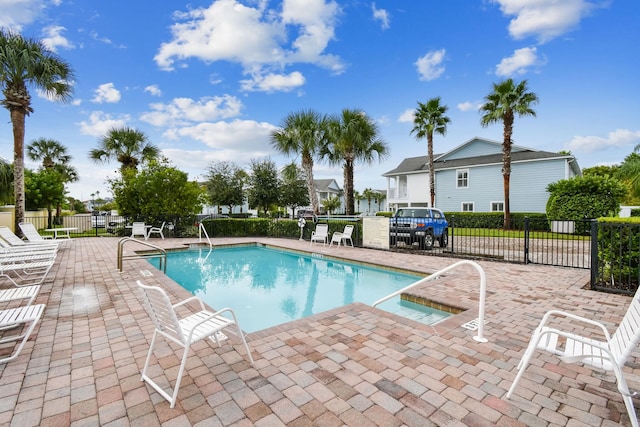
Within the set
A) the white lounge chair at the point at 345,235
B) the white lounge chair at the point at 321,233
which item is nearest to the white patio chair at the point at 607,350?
the white lounge chair at the point at 345,235

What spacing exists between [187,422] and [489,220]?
74.6 feet

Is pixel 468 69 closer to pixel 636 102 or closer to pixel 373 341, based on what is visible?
pixel 636 102

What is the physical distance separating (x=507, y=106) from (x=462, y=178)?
6986 millimetres

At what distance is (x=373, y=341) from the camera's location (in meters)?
3.45

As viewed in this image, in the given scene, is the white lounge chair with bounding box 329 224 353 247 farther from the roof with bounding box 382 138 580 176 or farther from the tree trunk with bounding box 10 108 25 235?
the roof with bounding box 382 138 580 176

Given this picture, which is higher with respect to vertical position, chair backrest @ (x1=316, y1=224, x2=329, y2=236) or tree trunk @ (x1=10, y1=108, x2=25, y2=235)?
tree trunk @ (x1=10, y1=108, x2=25, y2=235)

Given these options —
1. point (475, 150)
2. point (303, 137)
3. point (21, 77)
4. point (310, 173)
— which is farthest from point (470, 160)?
point (21, 77)

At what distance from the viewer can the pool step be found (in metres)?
4.87

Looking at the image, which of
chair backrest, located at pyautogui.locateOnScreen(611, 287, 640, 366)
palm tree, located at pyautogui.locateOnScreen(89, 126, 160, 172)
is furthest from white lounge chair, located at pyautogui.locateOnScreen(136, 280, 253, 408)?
palm tree, located at pyautogui.locateOnScreen(89, 126, 160, 172)

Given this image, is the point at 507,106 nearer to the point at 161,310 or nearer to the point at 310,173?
the point at 310,173

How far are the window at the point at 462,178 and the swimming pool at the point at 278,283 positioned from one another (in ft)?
57.3

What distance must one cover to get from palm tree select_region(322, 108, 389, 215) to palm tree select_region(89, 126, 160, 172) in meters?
12.2

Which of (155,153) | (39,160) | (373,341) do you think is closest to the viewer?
(373,341)

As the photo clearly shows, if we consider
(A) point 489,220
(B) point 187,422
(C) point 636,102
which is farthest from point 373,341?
(C) point 636,102
